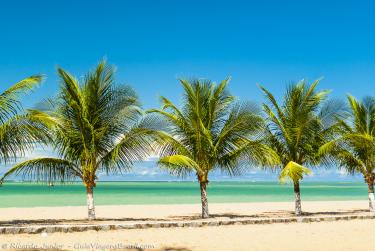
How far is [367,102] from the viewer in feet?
64.3

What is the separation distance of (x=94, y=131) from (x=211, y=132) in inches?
157

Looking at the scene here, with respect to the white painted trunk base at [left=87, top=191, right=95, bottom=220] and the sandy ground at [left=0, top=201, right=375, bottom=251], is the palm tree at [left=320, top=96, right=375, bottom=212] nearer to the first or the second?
the sandy ground at [left=0, top=201, right=375, bottom=251]

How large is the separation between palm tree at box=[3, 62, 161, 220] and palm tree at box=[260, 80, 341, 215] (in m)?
5.21

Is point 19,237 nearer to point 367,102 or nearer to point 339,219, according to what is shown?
point 339,219

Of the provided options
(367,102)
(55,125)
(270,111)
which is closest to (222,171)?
(270,111)

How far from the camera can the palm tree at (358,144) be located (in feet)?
62.1

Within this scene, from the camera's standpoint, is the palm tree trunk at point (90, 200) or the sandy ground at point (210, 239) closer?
the sandy ground at point (210, 239)

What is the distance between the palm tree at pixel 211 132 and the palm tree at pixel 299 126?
1548 millimetres

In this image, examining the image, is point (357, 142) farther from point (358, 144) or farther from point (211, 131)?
point (211, 131)

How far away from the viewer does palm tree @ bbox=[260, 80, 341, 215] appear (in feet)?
58.6

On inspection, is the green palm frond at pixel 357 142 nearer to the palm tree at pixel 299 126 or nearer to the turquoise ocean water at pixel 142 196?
the palm tree at pixel 299 126

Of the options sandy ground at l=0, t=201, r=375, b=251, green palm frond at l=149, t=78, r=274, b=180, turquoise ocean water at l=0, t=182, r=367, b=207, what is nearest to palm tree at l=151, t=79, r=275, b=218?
green palm frond at l=149, t=78, r=274, b=180

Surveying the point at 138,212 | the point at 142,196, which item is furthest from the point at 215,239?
the point at 142,196

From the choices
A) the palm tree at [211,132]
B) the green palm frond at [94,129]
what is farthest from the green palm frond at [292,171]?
the green palm frond at [94,129]
